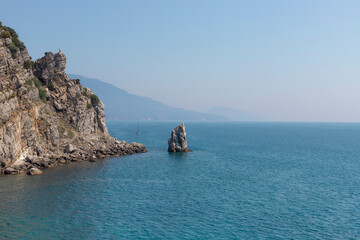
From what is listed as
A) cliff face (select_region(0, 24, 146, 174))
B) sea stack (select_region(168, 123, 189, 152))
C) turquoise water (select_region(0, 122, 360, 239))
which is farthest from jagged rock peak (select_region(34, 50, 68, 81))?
sea stack (select_region(168, 123, 189, 152))

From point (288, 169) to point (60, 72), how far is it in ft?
298

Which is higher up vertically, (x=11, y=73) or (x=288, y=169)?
(x=11, y=73)

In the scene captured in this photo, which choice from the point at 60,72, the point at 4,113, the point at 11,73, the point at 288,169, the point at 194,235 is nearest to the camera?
the point at 194,235

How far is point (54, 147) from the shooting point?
94.4 m

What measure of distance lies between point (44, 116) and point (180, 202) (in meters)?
62.7

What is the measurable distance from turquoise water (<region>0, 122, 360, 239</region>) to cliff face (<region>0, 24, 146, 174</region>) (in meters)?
8.47

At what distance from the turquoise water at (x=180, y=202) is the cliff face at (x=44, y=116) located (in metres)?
8.47

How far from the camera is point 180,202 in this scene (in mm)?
57219

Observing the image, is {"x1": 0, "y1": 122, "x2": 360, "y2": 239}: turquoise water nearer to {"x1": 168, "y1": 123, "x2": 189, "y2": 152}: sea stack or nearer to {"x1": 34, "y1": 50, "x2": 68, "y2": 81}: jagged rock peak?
{"x1": 168, "y1": 123, "x2": 189, "y2": 152}: sea stack

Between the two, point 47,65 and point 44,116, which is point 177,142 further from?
point 47,65

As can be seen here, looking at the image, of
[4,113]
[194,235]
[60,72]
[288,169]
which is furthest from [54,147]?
[288,169]

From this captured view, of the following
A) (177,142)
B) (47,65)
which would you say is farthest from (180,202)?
(47,65)

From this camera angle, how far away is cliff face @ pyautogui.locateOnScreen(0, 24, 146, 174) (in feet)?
252

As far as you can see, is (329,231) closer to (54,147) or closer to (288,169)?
(288,169)
